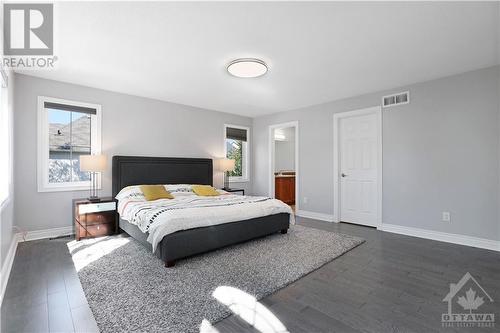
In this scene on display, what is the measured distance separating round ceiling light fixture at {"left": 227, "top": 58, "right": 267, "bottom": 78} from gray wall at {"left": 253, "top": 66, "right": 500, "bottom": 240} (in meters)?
2.29

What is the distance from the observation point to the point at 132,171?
4.36m

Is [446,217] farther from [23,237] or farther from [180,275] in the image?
[23,237]

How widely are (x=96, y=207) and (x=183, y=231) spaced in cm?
183

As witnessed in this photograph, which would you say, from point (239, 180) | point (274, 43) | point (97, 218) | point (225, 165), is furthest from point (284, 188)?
point (274, 43)

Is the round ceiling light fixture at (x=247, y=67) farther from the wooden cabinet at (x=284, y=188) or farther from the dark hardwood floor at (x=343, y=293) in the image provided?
the wooden cabinet at (x=284, y=188)

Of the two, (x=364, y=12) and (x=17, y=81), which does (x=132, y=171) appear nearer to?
(x=17, y=81)

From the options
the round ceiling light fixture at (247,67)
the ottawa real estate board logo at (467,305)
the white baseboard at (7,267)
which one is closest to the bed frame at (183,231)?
the white baseboard at (7,267)

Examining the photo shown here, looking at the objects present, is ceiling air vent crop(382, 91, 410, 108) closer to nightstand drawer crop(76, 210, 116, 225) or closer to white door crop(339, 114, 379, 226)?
white door crop(339, 114, 379, 226)

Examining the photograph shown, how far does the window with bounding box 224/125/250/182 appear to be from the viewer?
6.11 meters

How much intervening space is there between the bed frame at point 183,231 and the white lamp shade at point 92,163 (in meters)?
0.47

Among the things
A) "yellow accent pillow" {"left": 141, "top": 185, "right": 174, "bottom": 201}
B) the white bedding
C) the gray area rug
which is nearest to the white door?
the gray area rug

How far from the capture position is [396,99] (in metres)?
4.04

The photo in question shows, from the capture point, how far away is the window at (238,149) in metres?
6.11

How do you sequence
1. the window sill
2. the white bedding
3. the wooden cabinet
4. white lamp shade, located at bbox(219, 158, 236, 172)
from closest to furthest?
1. the white bedding
2. white lamp shade, located at bbox(219, 158, 236, 172)
3. the window sill
4. the wooden cabinet
